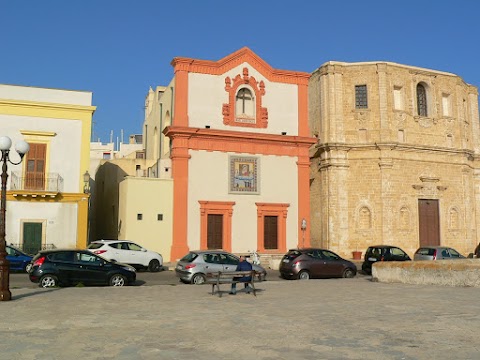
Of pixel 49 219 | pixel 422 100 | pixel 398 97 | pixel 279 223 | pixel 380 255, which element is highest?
pixel 422 100

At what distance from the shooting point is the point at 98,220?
1446 inches

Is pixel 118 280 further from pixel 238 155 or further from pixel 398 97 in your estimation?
pixel 398 97

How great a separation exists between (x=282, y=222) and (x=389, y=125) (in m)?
12.4

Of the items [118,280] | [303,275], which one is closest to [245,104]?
[303,275]

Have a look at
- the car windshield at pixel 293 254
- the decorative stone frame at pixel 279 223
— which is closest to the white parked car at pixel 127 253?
the car windshield at pixel 293 254

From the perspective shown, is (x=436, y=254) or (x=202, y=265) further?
(x=436, y=254)

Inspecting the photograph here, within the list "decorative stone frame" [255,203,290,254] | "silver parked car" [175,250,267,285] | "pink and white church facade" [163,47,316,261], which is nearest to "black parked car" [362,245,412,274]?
"pink and white church facade" [163,47,316,261]

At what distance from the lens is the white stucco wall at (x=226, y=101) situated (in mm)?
30438

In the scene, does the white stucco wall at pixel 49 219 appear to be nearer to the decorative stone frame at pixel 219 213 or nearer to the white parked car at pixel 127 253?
the white parked car at pixel 127 253

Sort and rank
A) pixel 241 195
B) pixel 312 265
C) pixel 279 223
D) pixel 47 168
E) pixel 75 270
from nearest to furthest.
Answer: pixel 75 270, pixel 312 265, pixel 47 168, pixel 241 195, pixel 279 223

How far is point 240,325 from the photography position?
31.8 feet

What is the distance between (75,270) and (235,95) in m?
17.1

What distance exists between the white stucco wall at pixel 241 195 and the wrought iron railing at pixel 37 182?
23.8 feet

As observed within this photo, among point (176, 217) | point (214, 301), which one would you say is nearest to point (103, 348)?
point (214, 301)
